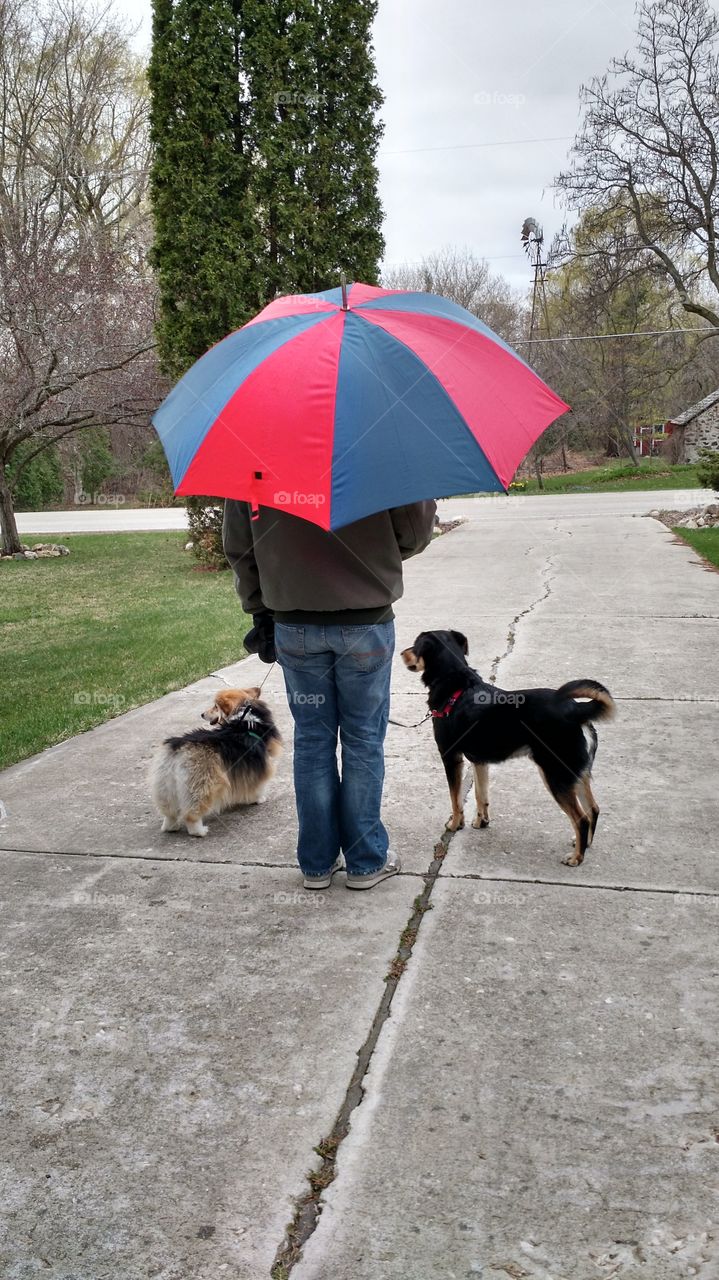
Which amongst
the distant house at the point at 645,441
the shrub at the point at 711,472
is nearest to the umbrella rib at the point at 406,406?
the shrub at the point at 711,472

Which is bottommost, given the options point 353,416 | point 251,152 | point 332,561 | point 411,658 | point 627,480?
point 627,480

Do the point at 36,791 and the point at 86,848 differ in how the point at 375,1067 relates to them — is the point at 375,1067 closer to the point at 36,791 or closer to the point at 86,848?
the point at 86,848

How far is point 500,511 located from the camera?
2495 cm

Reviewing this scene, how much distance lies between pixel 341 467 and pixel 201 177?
13437 millimetres

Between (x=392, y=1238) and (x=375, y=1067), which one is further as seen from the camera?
(x=375, y=1067)

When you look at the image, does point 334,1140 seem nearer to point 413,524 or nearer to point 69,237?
point 413,524

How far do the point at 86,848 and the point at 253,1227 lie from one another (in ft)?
8.07

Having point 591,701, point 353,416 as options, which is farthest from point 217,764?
point 353,416

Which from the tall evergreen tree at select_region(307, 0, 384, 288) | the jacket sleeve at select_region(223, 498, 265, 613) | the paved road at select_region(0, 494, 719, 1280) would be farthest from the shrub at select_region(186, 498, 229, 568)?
the jacket sleeve at select_region(223, 498, 265, 613)

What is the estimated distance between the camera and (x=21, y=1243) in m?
2.17

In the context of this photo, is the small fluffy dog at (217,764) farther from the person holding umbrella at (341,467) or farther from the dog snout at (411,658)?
the dog snout at (411,658)

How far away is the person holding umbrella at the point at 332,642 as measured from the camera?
3.54 metres

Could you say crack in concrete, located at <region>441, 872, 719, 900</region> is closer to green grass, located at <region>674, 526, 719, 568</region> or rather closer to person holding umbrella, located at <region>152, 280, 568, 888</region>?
person holding umbrella, located at <region>152, 280, 568, 888</region>

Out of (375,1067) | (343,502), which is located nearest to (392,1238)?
(375,1067)
